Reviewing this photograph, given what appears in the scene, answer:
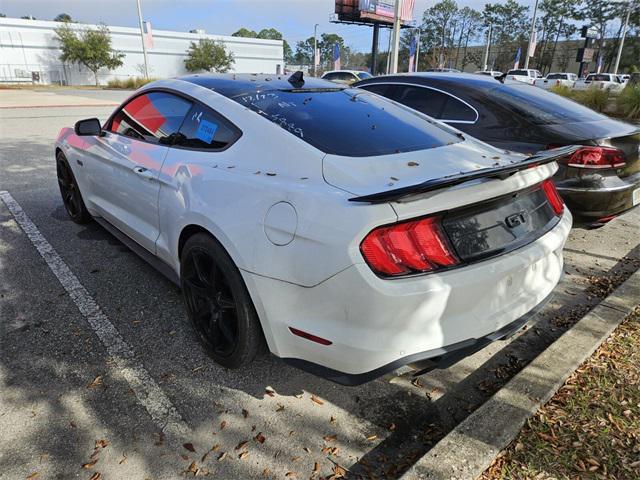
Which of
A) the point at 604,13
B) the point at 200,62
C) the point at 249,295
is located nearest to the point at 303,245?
the point at 249,295

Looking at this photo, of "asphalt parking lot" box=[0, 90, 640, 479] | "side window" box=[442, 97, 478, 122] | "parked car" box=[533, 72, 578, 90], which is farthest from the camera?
"parked car" box=[533, 72, 578, 90]

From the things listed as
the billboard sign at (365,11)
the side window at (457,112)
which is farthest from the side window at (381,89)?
the billboard sign at (365,11)

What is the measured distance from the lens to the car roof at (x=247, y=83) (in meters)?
2.95

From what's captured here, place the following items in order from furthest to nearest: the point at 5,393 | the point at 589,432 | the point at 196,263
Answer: the point at 196,263, the point at 5,393, the point at 589,432

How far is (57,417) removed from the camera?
7.50 ft

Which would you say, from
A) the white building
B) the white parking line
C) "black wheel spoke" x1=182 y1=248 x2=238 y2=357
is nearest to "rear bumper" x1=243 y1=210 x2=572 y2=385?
"black wheel spoke" x1=182 y1=248 x2=238 y2=357

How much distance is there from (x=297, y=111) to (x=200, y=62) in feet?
200

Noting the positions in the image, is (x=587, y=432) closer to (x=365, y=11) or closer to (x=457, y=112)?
(x=457, y=112)

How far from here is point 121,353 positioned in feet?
9.18

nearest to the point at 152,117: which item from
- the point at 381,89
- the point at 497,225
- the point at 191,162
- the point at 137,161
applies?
the point at 137,161

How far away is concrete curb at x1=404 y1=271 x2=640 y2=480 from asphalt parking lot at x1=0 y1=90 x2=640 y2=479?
7.1 inches

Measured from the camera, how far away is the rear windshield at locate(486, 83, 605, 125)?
13.6ft

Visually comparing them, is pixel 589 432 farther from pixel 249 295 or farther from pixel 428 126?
pixel 428 126

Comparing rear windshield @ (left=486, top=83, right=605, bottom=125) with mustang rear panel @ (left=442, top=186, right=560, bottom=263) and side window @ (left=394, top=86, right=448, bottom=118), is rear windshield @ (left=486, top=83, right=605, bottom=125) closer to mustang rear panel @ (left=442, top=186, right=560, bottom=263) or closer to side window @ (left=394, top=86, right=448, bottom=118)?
side window @ (left=394, top=86, right=448, bottom=118)
